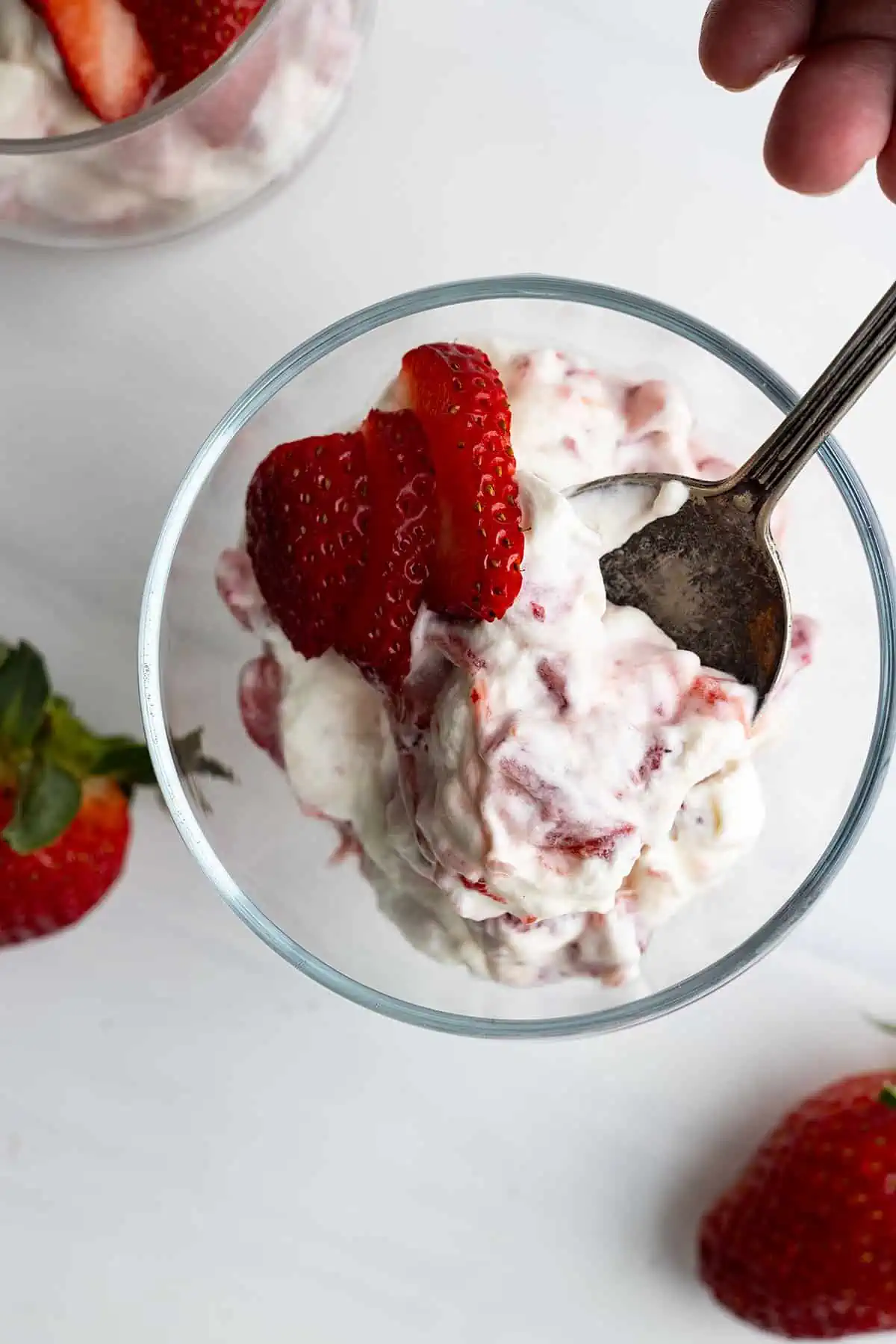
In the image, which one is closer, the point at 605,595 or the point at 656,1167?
the point at 605,595

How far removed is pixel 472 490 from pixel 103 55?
1.62 ft

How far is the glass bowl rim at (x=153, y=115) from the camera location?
0.87 meters

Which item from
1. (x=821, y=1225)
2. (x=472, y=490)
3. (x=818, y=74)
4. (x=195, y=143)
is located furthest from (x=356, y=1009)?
(x=818, y=74)

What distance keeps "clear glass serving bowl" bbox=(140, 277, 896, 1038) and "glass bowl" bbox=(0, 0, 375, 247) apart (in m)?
0.20

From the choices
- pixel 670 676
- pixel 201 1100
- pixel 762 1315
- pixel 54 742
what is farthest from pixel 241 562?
pixel 762 1315

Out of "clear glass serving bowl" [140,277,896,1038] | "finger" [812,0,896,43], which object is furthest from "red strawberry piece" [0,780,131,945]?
"finger" [812,0,896,43]

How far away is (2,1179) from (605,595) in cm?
78

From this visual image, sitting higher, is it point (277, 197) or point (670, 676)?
point (277, 197)

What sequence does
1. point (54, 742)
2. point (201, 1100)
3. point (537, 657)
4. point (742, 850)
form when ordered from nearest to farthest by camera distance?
point (537, 657)
point (742, 850)
point (54, 742)
point (201, 1100)

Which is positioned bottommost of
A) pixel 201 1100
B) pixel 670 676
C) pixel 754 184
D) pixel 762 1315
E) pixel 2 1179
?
pixel 2 1179

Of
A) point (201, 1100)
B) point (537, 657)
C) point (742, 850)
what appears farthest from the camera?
point (201, 1100)

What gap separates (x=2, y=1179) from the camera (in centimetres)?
113

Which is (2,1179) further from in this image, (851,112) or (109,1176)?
(851,112)

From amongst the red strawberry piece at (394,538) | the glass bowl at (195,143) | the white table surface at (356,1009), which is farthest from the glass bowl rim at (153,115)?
the red strawberry piece at (394,538)
